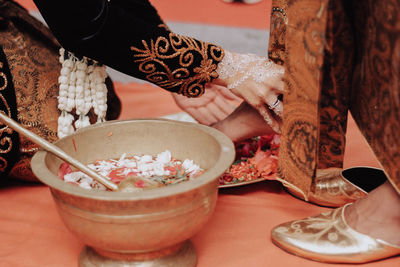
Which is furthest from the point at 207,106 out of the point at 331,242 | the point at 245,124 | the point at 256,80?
the point at 331,242

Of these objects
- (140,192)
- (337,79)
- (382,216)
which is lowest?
(382,216)

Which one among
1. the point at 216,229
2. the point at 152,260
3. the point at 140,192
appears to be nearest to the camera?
the point at 140,192

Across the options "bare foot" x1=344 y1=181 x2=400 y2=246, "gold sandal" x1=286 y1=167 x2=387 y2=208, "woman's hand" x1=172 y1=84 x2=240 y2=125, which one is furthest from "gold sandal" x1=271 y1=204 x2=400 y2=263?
"woman's hand" x1=172 y1=84 x2=240 y2=125

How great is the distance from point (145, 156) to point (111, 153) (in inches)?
3.0

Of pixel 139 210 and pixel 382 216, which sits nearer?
pixel 139 210

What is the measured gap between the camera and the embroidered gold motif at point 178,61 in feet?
3.29

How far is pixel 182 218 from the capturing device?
0.75 meters

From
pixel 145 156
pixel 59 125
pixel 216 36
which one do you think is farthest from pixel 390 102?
pixel 216 36

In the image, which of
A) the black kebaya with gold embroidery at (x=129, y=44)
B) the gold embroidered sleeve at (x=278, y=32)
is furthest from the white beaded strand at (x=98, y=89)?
the gold embroidered sleeve at (x=278, y=32)

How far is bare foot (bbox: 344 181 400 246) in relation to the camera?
893 millimetres

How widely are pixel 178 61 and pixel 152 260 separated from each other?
1.43 feet

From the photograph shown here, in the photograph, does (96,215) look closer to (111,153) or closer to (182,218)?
(182,218)

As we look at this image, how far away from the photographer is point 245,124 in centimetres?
118

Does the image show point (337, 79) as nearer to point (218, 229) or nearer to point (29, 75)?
point (218, 229)
